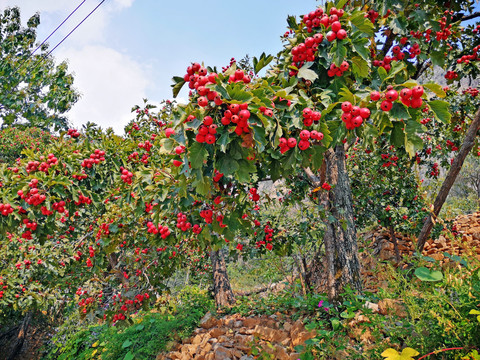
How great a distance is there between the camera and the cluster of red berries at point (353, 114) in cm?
195

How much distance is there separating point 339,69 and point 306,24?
60 centimetres

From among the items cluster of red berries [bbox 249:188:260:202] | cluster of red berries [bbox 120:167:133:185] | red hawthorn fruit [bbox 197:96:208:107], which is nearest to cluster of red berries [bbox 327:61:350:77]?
red hawthorn fruit [bbox 197:96:208:107]

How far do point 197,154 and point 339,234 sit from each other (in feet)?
9.82

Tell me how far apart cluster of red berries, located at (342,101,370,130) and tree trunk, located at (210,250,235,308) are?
5711mm

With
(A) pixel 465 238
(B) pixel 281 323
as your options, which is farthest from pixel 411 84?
(A) pixel 465 238

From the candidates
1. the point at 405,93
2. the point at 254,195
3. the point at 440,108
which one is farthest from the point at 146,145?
the point at 440,108

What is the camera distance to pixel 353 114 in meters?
2.00

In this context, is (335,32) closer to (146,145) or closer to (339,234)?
(339,234)

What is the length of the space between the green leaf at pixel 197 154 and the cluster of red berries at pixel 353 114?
1.07 m

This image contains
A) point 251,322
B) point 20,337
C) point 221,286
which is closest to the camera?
point 251,322

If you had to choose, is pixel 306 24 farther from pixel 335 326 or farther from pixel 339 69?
pixel 335 326

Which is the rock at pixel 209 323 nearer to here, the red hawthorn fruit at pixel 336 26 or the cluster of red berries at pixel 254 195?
the cluster of red berries at pixel 254 195

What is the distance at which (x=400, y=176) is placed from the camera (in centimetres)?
710

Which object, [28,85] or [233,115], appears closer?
[233,115]
